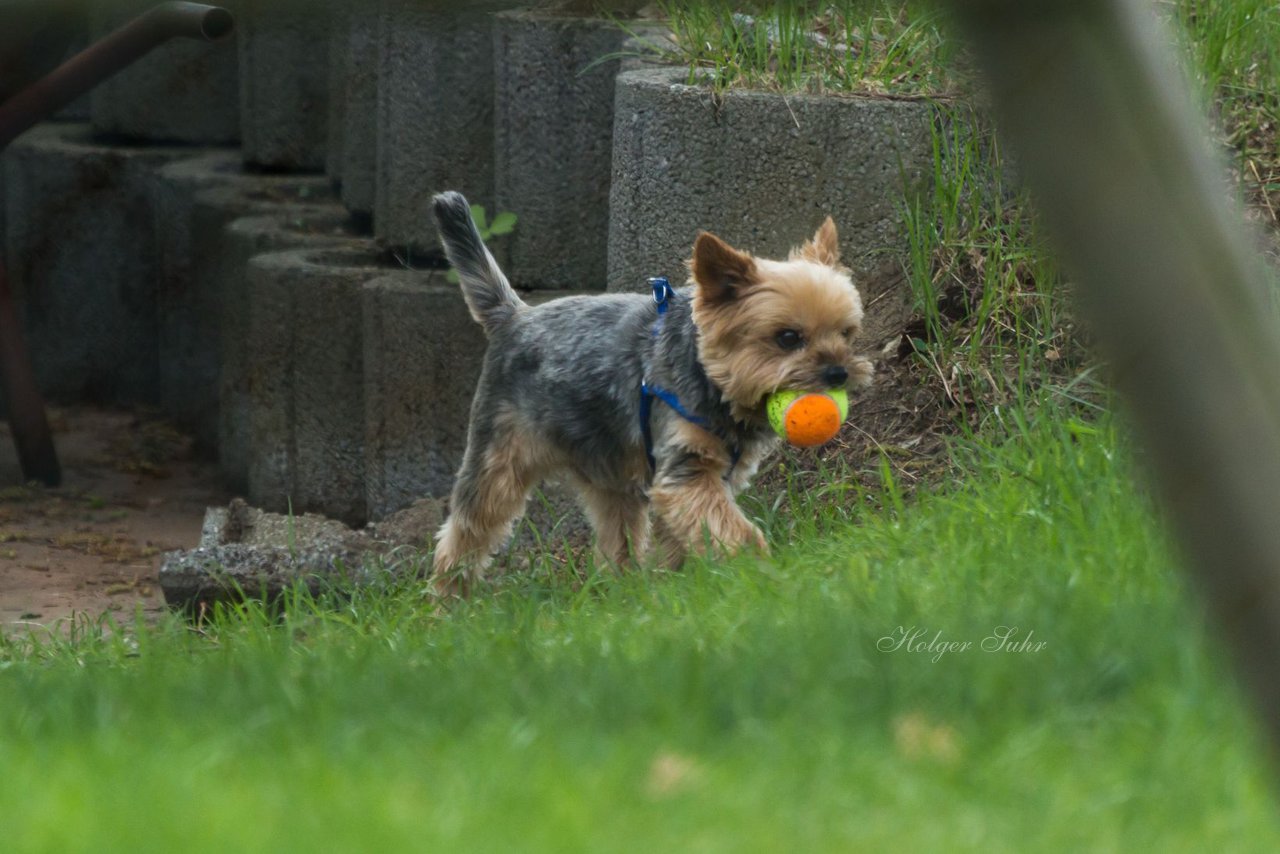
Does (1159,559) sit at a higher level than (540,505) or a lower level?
higher

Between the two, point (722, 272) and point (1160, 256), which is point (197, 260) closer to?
point (722, 272)

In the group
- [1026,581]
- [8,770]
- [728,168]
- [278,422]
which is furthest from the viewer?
[278,422]

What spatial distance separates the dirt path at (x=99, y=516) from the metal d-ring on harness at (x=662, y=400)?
214 centimetres

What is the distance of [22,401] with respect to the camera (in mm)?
7734

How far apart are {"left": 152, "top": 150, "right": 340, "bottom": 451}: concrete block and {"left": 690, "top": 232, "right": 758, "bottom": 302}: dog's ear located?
453cm

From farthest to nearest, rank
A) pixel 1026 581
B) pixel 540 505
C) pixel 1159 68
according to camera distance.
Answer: pixel 540 505, pixel 1026 581, pixel 1159 68

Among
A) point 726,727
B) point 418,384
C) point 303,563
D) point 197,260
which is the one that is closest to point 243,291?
point 197,260

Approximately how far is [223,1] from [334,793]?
112 centimetres

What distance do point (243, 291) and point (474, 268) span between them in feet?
9.49

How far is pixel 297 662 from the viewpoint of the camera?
10.9 ft

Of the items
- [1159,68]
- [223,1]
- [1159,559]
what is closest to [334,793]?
[223,1]

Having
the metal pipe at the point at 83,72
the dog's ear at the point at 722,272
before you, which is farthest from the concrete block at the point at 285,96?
the dog's ear at the point at 722,272

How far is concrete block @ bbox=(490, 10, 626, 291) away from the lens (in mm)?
6586

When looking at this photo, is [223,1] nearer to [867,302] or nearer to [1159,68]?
[1159,68]
